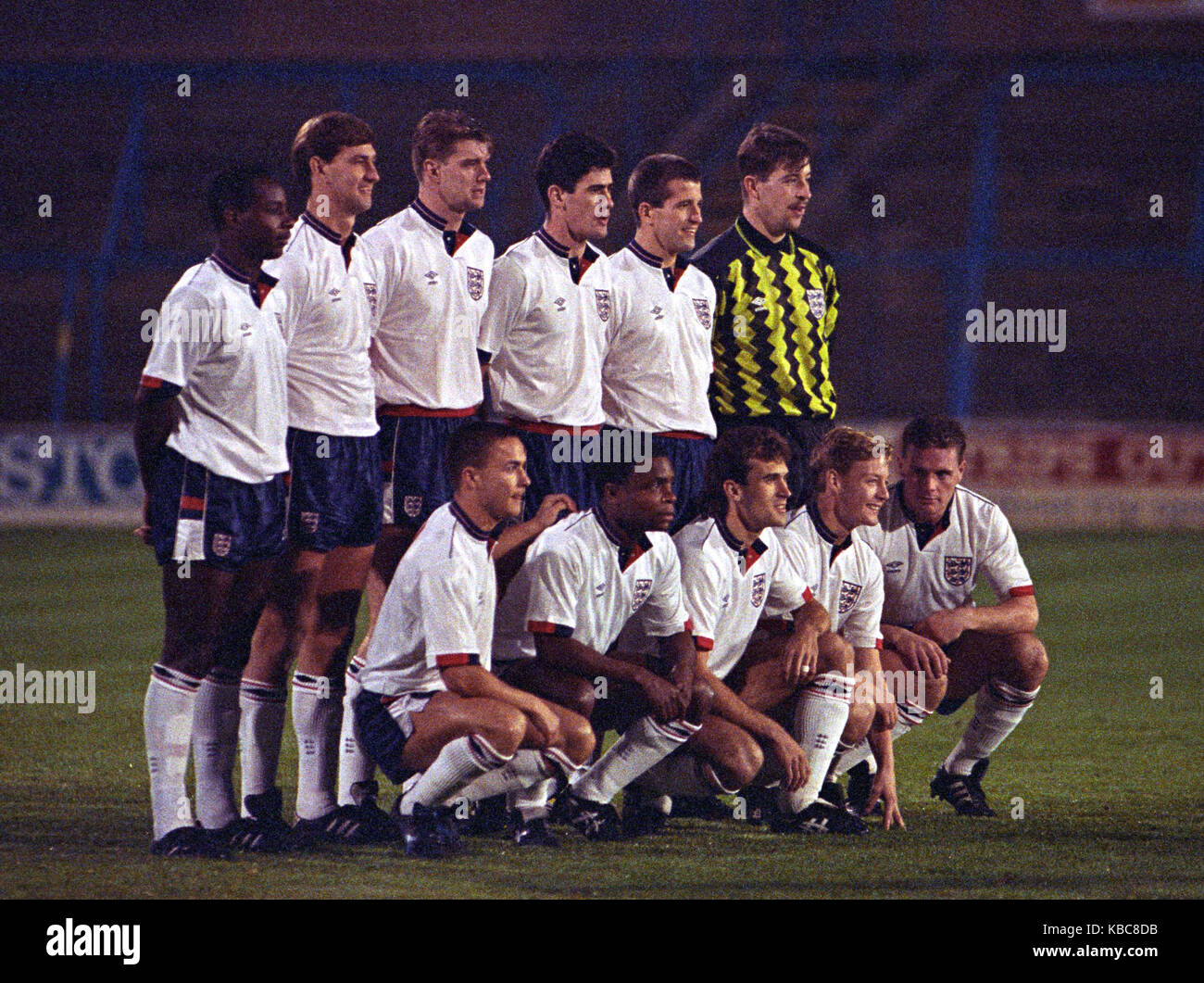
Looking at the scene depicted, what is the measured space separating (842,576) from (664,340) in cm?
97

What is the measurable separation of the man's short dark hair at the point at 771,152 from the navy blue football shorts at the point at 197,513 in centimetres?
220

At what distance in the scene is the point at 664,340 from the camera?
6.31 meters

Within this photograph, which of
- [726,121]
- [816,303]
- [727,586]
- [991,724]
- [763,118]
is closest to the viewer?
[727,586]

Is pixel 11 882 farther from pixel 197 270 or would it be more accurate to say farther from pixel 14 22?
pixel 14 22

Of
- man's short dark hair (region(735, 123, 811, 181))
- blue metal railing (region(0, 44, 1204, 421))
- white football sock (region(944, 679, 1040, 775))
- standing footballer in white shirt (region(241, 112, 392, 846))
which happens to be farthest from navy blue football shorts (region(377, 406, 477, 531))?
blue metal railing (region(0, 44, 1204, 421))

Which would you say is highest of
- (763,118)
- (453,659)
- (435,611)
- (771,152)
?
(763,118)

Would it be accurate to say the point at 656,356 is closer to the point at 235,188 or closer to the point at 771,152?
the point at 771,152

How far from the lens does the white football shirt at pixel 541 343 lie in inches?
243

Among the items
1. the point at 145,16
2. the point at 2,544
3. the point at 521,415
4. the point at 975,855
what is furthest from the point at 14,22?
the point at 975,855

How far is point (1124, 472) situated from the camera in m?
16.0

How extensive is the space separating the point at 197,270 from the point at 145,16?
17131mm

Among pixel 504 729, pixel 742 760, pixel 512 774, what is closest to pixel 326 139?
pixel 504 729

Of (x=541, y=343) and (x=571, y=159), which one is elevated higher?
(x=571, y=159)

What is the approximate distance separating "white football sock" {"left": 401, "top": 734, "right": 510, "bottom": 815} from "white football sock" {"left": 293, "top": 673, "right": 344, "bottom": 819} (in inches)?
13.0
